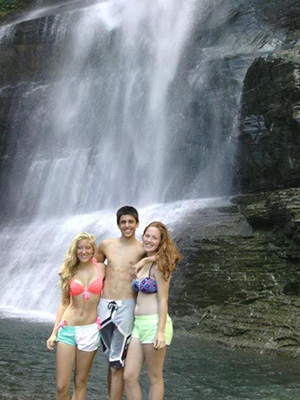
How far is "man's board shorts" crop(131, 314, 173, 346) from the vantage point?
4445 mm

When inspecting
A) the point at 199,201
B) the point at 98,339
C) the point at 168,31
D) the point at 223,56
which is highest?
the point at 168,31

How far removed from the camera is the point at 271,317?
993 centimetres

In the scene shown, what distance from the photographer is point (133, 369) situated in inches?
175

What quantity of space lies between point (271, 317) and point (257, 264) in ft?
4.90

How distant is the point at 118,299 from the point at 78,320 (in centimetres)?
39

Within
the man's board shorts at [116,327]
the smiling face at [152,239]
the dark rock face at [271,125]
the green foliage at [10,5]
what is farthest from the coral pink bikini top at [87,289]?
the green foliage at [10,5]

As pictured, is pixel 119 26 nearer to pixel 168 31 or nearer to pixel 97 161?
pixel 168 31

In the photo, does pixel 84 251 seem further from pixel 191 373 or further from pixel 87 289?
pixel 191 373

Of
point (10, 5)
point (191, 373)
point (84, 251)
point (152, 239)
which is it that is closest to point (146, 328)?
point (152, 239)

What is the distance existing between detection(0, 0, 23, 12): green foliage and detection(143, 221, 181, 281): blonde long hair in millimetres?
36583

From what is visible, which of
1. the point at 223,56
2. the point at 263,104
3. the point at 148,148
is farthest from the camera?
the point at 148,148

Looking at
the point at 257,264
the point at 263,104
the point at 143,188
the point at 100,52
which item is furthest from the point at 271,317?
the point at 100,52

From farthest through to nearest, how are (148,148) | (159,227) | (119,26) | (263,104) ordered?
(119,26) → (148,148) → (263,104) → (159,227)

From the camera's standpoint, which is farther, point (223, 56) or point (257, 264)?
point (223, 56)
